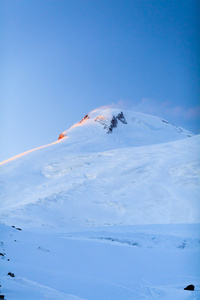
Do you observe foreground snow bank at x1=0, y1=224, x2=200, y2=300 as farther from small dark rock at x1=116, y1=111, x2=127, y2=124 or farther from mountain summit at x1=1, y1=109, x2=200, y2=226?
small dark rock at x1=116, y1=111, x2=127, y2=124

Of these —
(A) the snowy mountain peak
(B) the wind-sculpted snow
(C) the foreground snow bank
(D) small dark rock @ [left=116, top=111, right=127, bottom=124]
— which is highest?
(D) small dark rock @ [left=116, top=111, right=127, bottom=124]

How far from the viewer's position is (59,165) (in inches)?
1512

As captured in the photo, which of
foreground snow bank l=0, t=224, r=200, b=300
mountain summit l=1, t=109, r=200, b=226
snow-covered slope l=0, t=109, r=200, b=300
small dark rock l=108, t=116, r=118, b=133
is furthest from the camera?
small dark rock l=108, t=116, r=118, b=133

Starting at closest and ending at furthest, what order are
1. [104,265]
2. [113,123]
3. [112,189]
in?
1. [104,265]
2. [112,189]
3. [113,123]

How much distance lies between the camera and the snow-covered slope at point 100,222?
260 inches

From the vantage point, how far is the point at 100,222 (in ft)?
70.2

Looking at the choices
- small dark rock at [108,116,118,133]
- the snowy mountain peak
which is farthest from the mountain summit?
Answer: small dark rock at [108,116,118,133]

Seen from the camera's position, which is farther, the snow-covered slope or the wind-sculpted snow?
the wind-sculpted snow

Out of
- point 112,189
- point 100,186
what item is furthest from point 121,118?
point 112,189

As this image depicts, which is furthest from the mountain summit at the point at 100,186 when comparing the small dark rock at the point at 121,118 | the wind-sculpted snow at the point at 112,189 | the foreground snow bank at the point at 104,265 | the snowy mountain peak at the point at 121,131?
the small dark rock at the point at 121,118

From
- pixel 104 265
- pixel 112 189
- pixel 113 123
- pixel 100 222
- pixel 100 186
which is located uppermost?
pixel 113 123

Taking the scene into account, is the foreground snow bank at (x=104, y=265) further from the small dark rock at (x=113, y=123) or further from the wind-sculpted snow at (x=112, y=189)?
the small dark rock at (x=113, y=123)

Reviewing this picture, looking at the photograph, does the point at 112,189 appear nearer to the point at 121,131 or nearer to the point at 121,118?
the point at 121,131

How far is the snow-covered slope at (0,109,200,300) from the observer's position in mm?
6602
